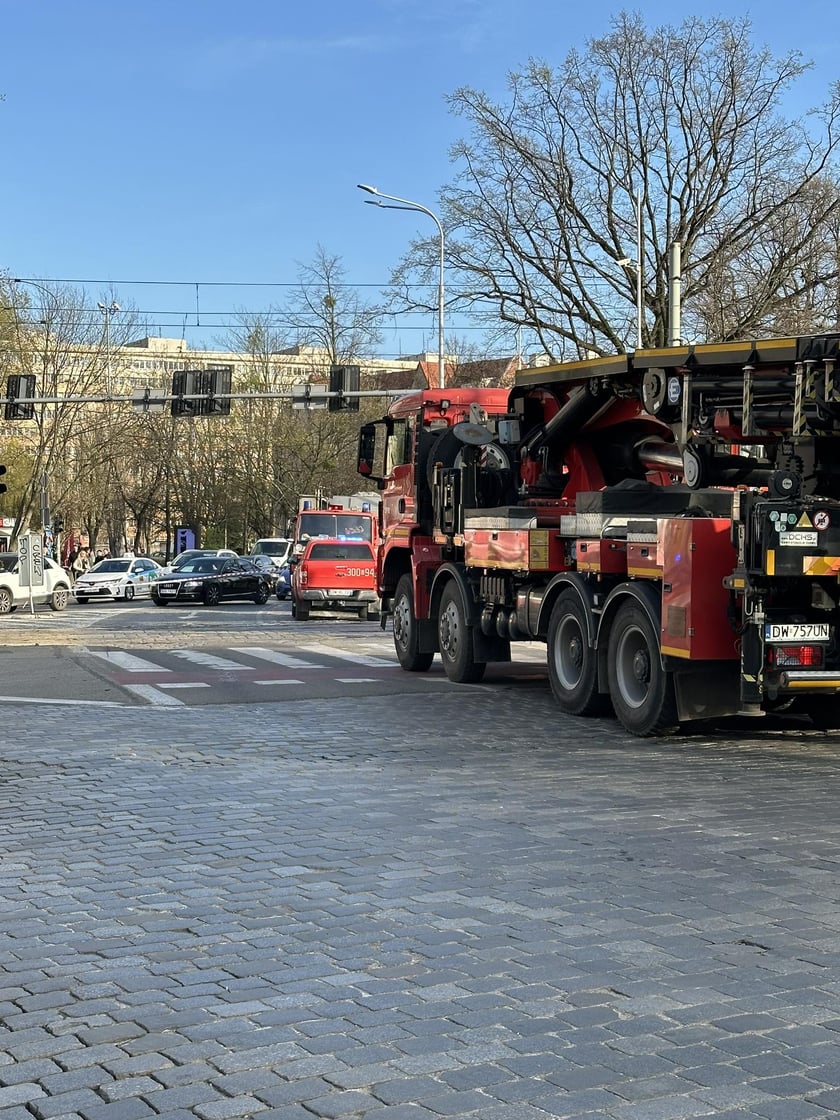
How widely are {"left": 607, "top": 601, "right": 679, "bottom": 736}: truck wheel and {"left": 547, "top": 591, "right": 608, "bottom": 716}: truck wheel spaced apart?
46 cm

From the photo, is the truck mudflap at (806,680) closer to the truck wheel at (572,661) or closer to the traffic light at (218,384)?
the truck wheel at (572,661)

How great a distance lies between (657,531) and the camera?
1197 centimetres

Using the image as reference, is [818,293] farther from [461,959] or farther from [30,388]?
[461,959]

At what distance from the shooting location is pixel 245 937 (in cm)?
602

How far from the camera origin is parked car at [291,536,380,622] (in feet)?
111

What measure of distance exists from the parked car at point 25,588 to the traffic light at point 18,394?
572cm

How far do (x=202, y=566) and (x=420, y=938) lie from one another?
1519 inches

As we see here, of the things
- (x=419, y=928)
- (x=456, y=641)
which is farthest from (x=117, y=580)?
(x=419, y=928)


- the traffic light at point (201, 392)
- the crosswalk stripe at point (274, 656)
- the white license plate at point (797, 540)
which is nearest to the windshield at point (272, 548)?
the traffic light at point (201, 392)

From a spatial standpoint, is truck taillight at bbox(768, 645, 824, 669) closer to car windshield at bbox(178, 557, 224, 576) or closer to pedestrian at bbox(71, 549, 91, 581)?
car windshield at bbox(178, 557, 224, 576)

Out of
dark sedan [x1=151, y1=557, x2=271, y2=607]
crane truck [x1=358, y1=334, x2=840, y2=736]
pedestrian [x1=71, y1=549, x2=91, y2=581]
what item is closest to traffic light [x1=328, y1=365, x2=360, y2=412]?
dark sedan [x1=151, y1=557, x2=271, y2=607]

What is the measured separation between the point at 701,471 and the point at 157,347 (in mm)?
124202

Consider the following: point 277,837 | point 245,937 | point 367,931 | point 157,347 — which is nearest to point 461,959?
point 367,931

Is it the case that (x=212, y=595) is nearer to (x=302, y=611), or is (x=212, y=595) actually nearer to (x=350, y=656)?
(x=302, y=611)
